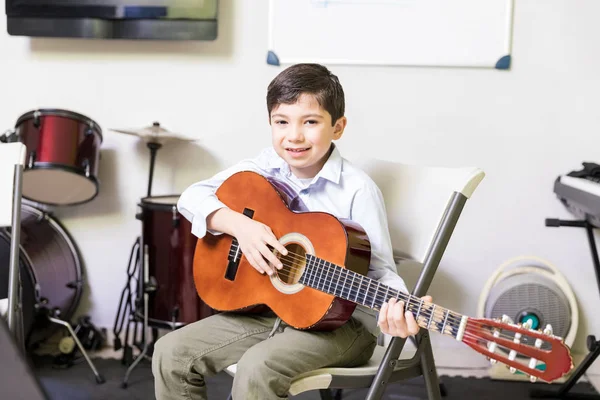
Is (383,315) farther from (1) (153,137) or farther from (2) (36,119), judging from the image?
(2) (36,119)

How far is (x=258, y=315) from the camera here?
1.45 metres

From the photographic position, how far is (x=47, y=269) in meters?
2.40

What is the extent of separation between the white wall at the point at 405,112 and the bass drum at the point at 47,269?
0.13 m

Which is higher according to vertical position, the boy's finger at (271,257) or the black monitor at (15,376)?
the black monitor at (15,376)

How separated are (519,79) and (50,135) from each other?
67.3 inches

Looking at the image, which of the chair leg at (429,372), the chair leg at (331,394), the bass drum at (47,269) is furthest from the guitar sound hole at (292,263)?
the bass drum at (47,269)

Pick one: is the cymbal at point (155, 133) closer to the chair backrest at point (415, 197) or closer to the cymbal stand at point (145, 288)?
the cymbal stand at point (145, 288)

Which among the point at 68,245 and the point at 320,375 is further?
the point at 68,245

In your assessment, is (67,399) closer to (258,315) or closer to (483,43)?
(258,315)

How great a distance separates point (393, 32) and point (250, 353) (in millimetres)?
1463

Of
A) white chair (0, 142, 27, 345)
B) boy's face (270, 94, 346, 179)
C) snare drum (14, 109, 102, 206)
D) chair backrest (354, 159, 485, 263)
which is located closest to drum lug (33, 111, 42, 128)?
snare drum (14, 109, 102, 206)

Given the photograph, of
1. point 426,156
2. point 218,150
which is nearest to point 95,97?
point 218,150

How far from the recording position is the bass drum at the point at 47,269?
7.57ft

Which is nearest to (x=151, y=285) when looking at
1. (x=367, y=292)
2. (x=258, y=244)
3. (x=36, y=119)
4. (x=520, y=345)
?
(x=36, y=119)
